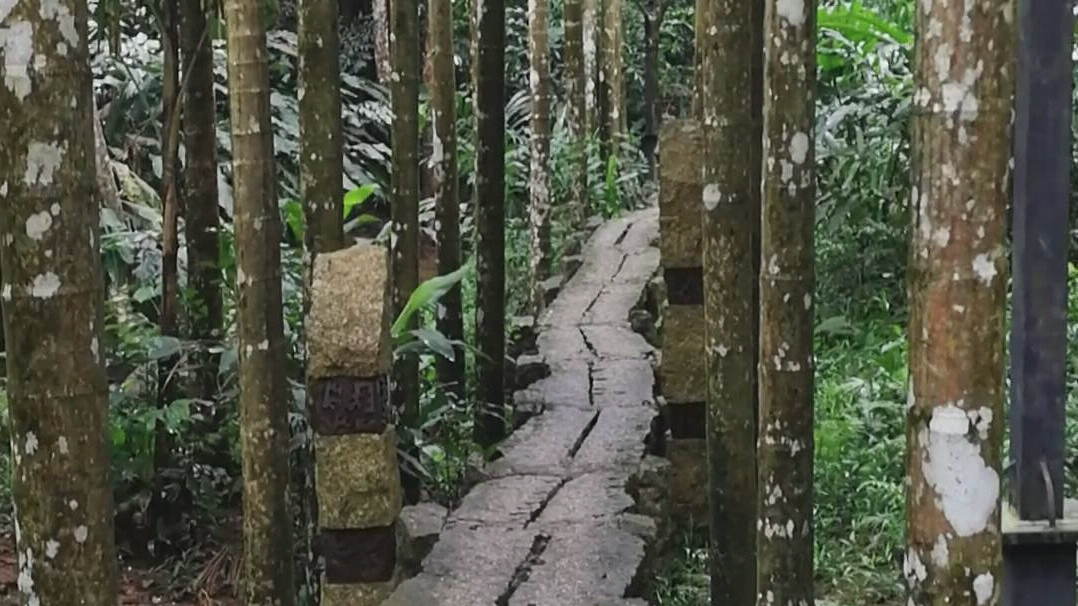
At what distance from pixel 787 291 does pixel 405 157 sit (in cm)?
373

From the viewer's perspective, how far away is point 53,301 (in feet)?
8.23

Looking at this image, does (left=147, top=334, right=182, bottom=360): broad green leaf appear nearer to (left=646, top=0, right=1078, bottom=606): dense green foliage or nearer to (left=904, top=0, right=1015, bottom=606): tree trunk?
(left=646, top=0, right=1078, bottom=606): dense green foliage

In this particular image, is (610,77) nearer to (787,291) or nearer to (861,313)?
(861,313)

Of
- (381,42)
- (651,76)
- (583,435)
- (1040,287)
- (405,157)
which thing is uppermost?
(381,42)

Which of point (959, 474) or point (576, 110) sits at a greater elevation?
point (576, 110)

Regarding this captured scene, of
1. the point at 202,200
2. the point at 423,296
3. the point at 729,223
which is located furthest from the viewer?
the point at 202,200

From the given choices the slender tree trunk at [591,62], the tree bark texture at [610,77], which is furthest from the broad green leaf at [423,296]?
the tree bark texture at [610,77]

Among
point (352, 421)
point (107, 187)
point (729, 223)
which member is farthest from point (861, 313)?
point (352, 421)

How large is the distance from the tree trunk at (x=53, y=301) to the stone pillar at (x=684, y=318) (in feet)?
15.2

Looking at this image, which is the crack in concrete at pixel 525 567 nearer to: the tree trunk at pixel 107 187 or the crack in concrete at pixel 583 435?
the crack in concrete at pixel 583 435

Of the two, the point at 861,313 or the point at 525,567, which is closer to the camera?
the point at 525,567

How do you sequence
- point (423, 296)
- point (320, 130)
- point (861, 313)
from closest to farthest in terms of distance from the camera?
point (320, 130), point (423, 296), point (861, 313)

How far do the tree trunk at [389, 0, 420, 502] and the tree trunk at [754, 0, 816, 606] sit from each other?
133 inches

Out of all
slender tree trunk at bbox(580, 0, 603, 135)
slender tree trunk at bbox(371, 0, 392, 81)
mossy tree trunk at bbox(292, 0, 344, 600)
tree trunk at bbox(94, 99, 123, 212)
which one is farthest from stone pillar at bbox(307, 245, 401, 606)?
slender tree trunk at bbox(371, 0, 392, 81)
